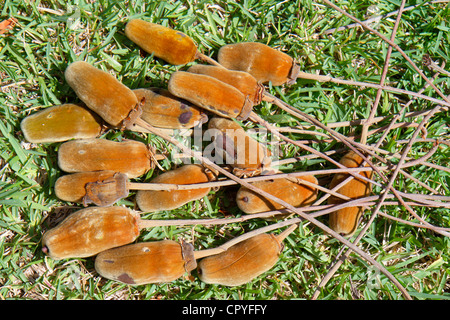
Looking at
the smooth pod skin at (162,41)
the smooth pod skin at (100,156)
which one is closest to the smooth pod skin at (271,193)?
the smooth pod skin at (100,156)

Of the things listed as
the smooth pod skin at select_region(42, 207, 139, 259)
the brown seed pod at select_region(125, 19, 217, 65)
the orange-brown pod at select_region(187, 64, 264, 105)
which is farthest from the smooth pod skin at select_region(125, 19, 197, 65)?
the smooth pod skin at select_region(42, 207, 139, 259)

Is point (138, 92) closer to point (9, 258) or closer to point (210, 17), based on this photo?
point (210, 17)

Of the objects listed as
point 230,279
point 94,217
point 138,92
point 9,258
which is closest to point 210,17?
point 138,92

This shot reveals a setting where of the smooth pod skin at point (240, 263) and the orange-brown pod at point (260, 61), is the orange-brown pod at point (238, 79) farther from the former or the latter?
the smooth pod skin at point (240, 263)

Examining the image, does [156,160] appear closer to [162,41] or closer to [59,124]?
[59,124]

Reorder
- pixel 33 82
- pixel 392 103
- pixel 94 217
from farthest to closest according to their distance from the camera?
pixel 392 103
pixel 33 82
pixel 94 217

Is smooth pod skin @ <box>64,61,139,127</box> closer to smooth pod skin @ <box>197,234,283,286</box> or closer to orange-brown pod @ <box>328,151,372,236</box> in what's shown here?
smooth pod skin @ <box>197,234,283,286</box>
